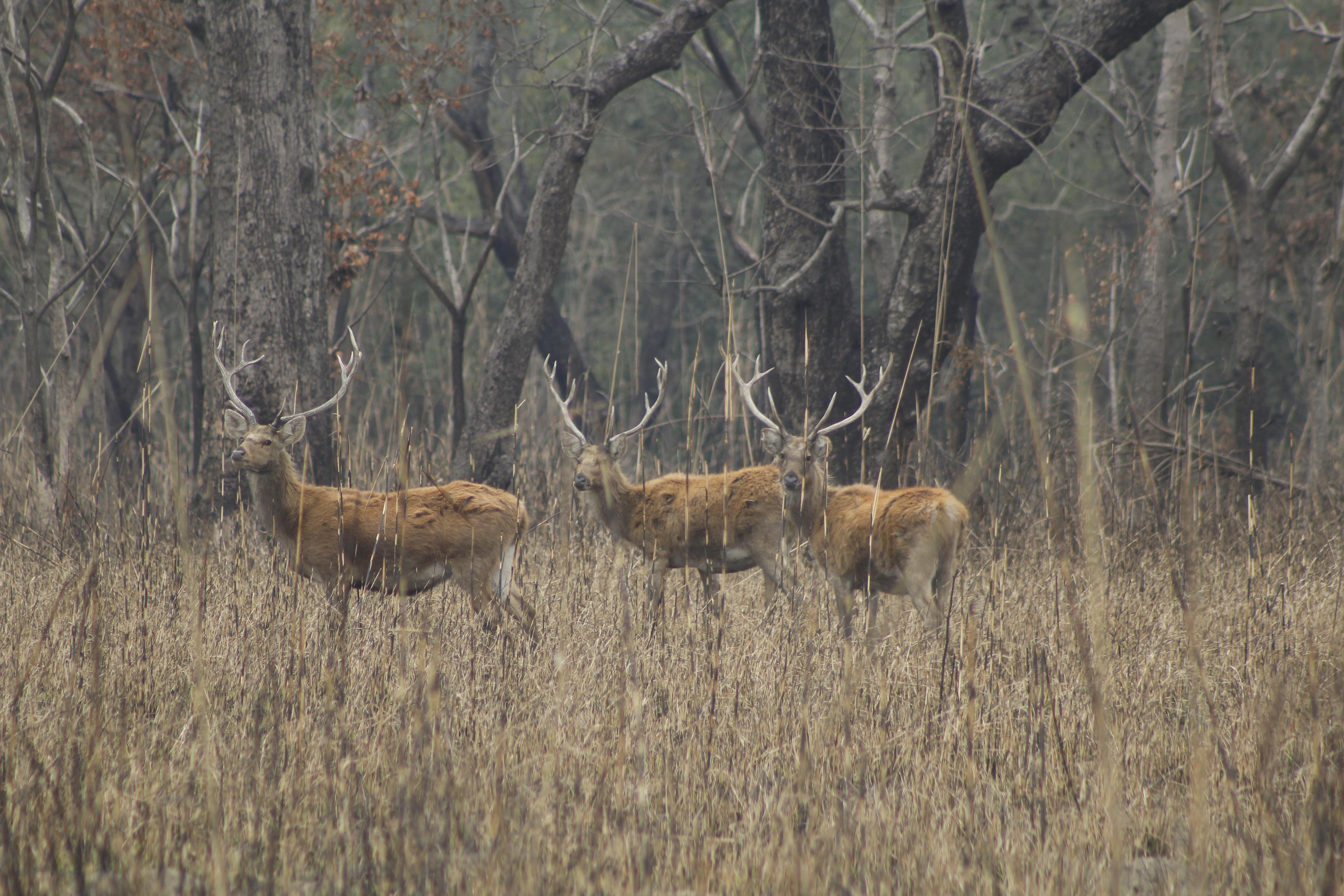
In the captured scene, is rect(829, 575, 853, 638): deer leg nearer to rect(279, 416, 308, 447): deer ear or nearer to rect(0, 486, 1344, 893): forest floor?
rect(0, 486, 1344, 893): forest floor

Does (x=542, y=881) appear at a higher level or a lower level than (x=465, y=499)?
lower

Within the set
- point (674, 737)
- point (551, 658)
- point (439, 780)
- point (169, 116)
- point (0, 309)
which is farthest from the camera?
point (0, 309)

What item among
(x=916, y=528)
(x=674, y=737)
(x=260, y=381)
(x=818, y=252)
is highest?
(x=818, y=252)

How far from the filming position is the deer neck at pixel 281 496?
6.04 meters

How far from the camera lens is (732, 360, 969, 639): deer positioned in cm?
599

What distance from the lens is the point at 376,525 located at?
578 centimetres

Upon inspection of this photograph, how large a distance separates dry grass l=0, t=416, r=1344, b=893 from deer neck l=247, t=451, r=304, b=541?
0.30 meters

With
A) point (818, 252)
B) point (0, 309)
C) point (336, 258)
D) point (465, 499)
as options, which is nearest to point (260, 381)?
point (465, 499)

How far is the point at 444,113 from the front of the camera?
546 inches

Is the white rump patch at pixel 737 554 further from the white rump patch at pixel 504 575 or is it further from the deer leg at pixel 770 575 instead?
the white rump patch at pixel 504 575

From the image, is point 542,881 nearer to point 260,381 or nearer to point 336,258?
point 260,381

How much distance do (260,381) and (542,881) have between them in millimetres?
4970

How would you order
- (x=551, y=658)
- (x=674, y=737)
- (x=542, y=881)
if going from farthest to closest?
(x=551, y=658) → (x=674, y=737) → (x=542, y=881)

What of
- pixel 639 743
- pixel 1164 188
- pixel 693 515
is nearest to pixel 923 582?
pixel 693 515
